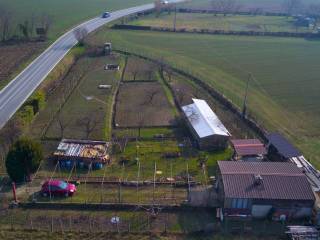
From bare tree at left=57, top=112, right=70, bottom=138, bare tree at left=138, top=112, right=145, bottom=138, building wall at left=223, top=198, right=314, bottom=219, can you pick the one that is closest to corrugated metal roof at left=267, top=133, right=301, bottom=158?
building wall at left=223, top=198, right=314, bottom=219

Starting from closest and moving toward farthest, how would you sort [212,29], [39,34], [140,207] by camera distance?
1. [140,207]
2. [39,34]
3. [212,29]

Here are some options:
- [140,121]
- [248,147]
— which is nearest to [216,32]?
[140,121]

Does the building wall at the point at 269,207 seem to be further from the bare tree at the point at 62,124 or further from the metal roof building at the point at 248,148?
the bare tree at the point at 62,124

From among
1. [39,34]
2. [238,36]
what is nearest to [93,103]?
[39,34]

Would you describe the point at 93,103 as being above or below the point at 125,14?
below

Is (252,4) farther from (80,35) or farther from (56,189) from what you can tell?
(56,189)

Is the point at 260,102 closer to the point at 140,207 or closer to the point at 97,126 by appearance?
the point at 97,126

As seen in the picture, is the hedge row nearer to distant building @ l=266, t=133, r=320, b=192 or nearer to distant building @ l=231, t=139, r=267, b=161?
distant building @ l=266, t=133, r=320, b=192
